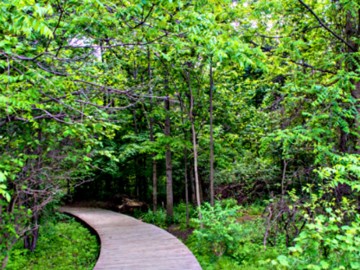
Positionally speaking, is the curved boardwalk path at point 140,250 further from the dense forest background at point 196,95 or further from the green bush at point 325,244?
the green bush at point 325,244

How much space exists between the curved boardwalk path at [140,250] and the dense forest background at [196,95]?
1.34 metres

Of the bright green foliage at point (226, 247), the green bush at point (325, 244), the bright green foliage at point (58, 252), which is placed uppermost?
the green bush at point (325, 244)

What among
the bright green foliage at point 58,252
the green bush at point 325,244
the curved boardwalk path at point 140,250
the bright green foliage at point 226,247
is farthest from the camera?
the bright green foliage at point 58,252

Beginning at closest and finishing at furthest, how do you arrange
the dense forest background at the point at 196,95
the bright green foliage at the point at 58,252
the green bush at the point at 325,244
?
1. the green bush at the point at 325,244
2. the dense forest background at the point at 196,95
3. the bright green foliage at the point at 58,252

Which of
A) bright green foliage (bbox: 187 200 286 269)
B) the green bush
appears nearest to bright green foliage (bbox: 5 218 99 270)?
bright green foliage (bbox: 187 200 286 269)

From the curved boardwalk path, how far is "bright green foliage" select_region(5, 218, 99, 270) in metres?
0.45

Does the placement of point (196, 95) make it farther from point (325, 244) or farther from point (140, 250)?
point (325, 244)

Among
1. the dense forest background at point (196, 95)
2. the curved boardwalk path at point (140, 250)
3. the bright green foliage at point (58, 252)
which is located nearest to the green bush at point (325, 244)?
the dense forest background at point (196, 95)

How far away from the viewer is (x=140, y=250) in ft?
17.7

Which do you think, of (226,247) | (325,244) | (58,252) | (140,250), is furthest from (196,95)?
(325,244)

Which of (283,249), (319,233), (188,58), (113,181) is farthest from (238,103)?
(113,181)

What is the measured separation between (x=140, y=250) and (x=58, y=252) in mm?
2574

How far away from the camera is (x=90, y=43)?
3.98m

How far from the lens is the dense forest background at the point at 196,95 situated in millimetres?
3248
